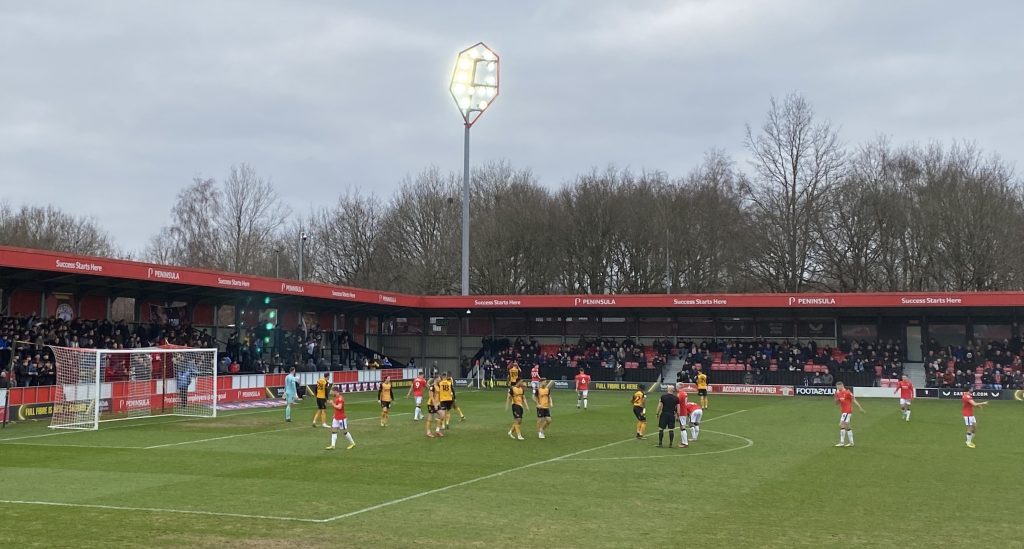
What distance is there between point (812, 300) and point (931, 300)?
6.89m

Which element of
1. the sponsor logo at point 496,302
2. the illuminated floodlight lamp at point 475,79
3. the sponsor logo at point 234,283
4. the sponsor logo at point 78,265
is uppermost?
the illuminated floodlight lamp at point 475,79

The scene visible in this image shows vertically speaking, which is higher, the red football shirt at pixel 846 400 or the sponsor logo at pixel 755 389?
the red football shirt at pixel 846 400

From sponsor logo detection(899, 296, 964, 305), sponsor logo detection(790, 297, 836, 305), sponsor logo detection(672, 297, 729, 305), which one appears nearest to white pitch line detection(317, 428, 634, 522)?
sponsor logo detection(672, 297, 729, 305)

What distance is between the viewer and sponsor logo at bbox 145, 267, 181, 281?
41.8m

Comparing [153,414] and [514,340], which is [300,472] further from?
[514,340]

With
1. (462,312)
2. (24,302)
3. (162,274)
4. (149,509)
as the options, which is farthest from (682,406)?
(462,312)

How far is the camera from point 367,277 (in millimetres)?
81375

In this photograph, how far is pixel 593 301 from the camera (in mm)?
59281

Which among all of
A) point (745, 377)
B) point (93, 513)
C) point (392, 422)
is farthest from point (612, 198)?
point (93, 513)

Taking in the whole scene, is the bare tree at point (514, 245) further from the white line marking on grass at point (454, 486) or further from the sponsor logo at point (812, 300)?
the white line marking on grass at point (454, 486)

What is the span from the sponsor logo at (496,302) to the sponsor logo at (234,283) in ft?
58.4

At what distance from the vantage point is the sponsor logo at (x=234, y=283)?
4609 centimetres

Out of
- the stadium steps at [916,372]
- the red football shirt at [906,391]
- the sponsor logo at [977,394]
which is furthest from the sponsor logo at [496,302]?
the red football shirt at [906,391]

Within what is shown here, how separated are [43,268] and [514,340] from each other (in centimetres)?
3539
